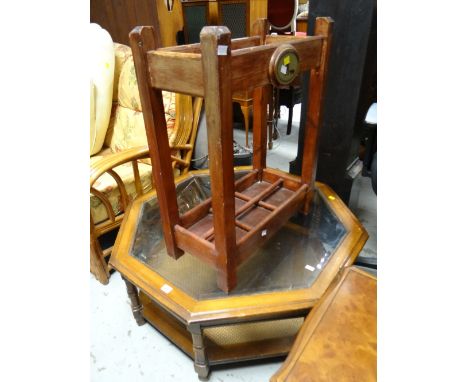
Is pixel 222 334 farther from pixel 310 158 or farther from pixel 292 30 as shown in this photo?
pixel 292 30

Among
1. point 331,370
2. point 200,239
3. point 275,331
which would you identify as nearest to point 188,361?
point 275,331

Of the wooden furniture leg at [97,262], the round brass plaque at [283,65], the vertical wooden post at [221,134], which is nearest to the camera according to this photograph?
the vertical wooden post at [221,134]

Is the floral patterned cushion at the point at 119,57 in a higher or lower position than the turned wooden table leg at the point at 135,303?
higher

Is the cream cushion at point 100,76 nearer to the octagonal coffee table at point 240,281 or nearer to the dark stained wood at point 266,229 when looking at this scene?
the octagonal coffee table at point 240,281

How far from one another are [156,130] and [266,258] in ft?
1.75

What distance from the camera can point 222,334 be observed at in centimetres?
112

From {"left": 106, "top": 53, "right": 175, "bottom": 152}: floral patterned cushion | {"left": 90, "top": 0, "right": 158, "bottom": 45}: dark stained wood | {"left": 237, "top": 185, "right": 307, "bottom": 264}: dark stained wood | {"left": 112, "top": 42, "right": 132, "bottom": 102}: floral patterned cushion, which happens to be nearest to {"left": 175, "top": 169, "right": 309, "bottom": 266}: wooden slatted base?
{"left": 237, "top": 185, "right": 307, "bottom": 264}: dark stained wood

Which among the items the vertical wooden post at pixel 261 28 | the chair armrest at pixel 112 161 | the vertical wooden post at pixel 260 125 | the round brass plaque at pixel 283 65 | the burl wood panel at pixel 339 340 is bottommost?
the burl wood panel at pixel 339 340

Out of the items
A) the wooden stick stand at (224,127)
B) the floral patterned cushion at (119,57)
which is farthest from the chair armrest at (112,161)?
the floral patterned cushion at (119,57)

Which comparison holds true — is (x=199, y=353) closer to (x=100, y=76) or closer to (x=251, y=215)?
(x=251, y=215)

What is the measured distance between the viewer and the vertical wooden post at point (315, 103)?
881mm

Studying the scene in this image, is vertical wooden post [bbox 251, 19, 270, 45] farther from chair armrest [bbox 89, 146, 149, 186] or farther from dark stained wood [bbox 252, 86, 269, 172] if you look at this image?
chair armrest [bbox 89, 146, 149, 186]

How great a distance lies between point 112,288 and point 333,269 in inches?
41.2

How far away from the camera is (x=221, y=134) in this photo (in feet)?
2.12
